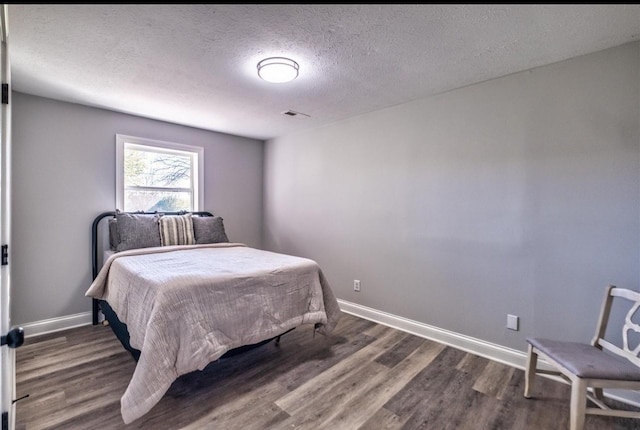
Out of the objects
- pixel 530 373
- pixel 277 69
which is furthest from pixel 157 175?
pixel 530 373

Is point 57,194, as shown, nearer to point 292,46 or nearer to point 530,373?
point 292,46

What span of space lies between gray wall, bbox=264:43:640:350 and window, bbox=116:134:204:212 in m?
1.95

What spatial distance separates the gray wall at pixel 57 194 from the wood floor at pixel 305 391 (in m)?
0.50

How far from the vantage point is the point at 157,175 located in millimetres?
3695

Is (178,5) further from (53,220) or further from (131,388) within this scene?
(53,220)

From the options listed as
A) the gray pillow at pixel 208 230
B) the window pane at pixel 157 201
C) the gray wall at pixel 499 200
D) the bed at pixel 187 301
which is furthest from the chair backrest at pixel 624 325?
the window pane at pixel 157 201

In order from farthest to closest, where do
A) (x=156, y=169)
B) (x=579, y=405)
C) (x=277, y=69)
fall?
(x=156, y=169)
(x=277, y=69)
(x=579, y=405)

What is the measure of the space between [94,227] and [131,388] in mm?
2215

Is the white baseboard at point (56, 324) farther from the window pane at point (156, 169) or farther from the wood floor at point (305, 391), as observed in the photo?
the window pane at point (156, 169)

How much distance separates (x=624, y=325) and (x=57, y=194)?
4818 mm

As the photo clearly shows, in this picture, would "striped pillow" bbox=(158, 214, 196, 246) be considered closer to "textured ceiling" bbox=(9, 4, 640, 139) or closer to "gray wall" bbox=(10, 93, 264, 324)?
"gray wall" bbox=(10, 93, 264, 324)

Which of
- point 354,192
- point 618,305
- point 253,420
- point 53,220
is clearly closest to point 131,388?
point 253,420

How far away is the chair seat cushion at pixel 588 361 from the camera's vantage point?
1488mm

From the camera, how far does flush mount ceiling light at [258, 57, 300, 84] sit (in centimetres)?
209
